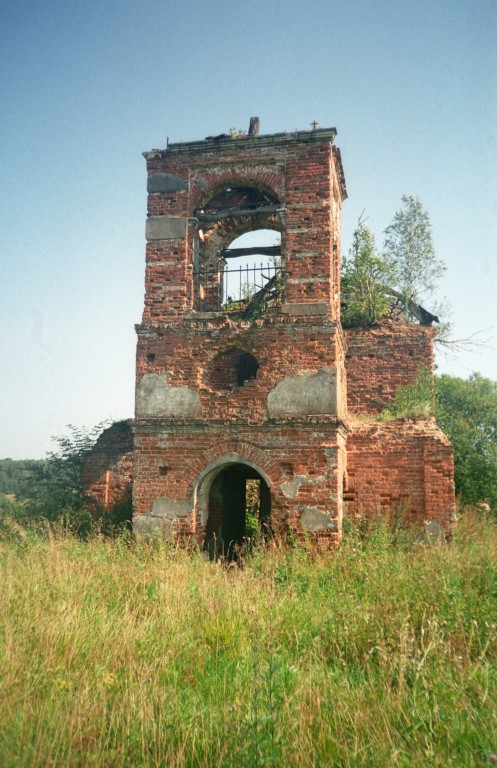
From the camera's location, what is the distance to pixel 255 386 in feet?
32.6

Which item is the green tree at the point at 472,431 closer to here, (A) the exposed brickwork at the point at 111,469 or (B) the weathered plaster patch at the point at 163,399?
(B) the weathered plaster patch at the point at 163,399

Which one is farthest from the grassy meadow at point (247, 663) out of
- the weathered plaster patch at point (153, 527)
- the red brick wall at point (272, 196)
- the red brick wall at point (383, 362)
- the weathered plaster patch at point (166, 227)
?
the red brick wall at point (383, 362)

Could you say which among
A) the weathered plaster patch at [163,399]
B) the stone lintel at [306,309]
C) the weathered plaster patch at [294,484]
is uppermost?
the stone lintel at [306,309]

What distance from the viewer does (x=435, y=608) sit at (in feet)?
17.3

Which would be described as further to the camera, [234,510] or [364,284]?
[364,284]

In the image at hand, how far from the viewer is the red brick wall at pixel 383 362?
14086 millimetres

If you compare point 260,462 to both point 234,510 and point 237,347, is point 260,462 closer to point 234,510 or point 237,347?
point 237,347

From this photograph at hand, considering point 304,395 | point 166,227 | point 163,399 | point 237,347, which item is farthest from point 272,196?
point 163,399

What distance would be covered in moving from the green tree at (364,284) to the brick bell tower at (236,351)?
12.0 ft

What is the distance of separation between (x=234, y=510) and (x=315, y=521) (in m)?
3.64

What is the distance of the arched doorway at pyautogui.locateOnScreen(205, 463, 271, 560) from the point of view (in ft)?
35.9

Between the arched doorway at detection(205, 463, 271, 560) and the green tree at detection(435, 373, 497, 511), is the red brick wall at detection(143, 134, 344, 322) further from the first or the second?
the green tree at detection(435, 373, 497, 511)

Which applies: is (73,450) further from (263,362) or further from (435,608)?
(435,608)

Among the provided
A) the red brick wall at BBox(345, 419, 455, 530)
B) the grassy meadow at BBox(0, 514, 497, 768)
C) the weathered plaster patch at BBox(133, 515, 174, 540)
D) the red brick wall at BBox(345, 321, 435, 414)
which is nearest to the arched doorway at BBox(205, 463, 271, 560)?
the weathered plaster patch at BBox(133, 515, 174, 540)
